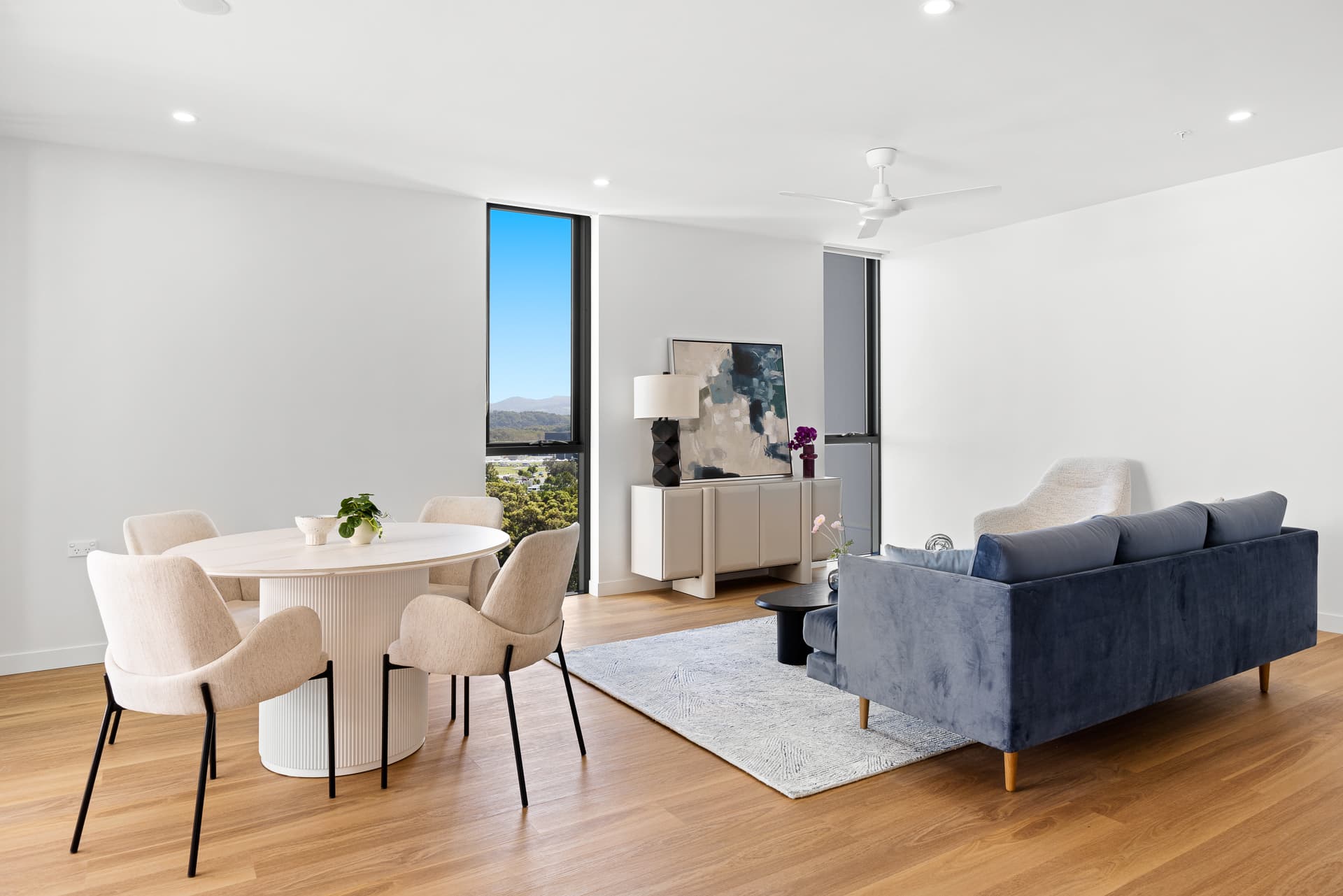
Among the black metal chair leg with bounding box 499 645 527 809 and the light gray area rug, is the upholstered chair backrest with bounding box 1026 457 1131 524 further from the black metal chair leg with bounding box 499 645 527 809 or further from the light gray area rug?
the black metal chair leg with bounding box 499 645 527 809

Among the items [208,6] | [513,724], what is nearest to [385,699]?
[513,724]

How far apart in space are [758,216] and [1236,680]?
3.96m

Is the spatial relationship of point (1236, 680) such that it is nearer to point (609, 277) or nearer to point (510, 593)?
point (510, 593)

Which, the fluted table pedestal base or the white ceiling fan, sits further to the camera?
the white ceiling fan

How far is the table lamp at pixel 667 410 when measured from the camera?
Answer: 5641 mm

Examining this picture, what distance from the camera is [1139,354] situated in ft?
18.1

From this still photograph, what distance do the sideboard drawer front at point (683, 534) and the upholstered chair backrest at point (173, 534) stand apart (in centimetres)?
263

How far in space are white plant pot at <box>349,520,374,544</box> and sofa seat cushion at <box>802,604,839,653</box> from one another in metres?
1.76

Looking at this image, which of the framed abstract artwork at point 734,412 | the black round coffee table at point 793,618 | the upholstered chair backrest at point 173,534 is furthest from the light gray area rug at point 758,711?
the framed abstract artwork at point 734,412

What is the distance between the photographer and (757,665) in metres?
4.11

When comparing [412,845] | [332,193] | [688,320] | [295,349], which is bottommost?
[412,845]

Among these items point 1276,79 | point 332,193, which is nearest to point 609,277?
point 332,193

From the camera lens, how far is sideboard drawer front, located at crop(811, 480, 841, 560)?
632 centimetres

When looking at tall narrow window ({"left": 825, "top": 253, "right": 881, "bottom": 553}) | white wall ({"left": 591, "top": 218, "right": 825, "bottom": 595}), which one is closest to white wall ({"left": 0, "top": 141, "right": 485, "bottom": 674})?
white wall ({"left": 591, "top": 218, "right": 825, "bottom": 595})
